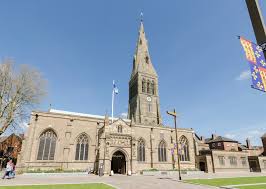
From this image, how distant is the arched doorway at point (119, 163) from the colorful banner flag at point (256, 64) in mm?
30564

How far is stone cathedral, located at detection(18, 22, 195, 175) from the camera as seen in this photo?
101 feet

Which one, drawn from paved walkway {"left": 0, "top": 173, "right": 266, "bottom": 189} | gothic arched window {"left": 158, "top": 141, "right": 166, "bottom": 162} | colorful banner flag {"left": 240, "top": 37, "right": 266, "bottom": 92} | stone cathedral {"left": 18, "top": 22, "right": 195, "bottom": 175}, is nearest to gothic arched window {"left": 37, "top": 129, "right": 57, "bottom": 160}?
→ stone cathedral {"left": 18, "top": 22, "right": 195, "bottom": 175}

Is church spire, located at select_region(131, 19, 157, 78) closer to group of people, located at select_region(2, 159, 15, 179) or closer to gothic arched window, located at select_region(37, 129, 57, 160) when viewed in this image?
gothic arched window, located at select_region(37, 129, 57, 160)

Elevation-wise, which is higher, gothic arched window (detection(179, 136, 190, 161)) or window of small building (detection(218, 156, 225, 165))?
gothic arched window (detection(179, 136, 190, 161))

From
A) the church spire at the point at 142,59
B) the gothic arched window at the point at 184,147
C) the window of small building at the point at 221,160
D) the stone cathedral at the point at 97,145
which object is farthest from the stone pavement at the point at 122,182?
the church spire at the point at 142,59

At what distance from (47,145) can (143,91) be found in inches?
1302

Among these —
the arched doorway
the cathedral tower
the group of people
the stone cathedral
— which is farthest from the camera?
the cathedral tower

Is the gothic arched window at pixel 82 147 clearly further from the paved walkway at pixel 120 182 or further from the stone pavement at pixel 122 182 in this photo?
the stone pavement at pixel 122 182

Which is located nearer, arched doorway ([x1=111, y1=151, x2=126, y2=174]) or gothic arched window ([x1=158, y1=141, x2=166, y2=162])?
arched doorway ([x1=111, y1=151, x2=126, y2=174])

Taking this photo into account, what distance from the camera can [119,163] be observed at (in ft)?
119

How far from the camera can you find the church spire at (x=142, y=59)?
6033 cm

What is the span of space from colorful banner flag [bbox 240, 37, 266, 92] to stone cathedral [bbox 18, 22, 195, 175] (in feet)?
90.9

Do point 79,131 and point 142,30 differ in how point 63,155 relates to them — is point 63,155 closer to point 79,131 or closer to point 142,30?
point 79,131

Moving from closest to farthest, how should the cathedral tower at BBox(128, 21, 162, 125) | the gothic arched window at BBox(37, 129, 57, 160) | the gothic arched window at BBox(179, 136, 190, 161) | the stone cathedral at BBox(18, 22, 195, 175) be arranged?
the stone cathedral at BBox(18, 22, 195, 175) → the gothic arched window at BBox(37, 129, 57, 160) → the gothic arched window at BBox(179, 136, 190, 161) → the cathedral tower at BBox(128, 21, 162, 125)
